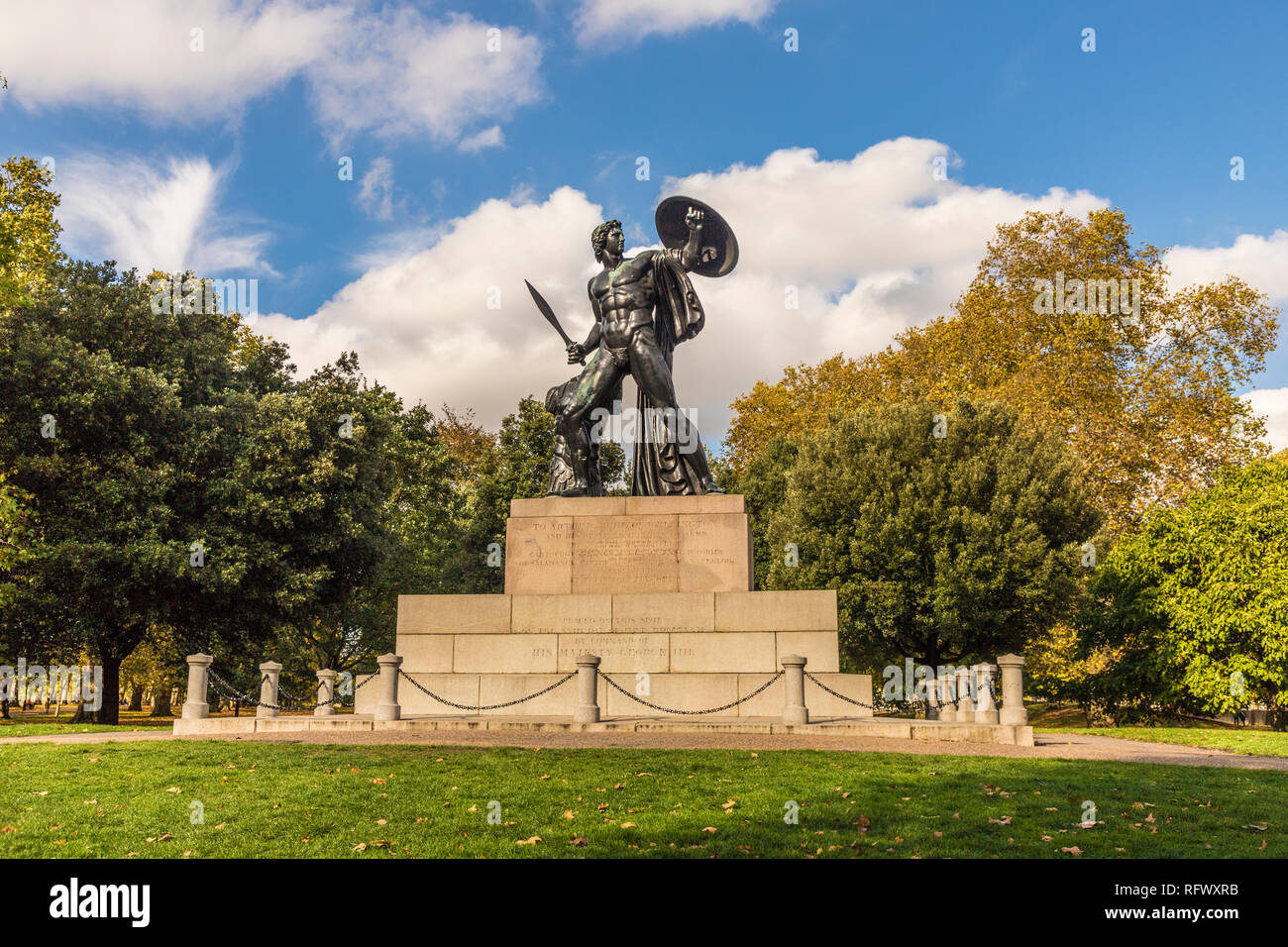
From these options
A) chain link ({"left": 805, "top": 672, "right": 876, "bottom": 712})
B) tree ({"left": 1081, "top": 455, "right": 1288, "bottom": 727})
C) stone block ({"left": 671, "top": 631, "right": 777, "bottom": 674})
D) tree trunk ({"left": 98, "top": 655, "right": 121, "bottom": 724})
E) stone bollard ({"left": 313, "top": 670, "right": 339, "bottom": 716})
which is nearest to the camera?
A: chain link ({"left": 805, "top": 672, "right": 876, "bottom": 712})

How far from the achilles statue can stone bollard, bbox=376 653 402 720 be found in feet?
16.7

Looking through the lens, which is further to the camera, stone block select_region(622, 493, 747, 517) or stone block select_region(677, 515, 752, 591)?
stone block select_region(622, 493, 747, 517)

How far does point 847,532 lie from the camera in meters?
33.0

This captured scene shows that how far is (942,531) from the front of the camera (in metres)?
31.9

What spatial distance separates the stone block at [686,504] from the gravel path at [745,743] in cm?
533

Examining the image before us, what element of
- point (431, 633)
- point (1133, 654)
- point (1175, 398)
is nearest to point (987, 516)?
point (1133, 654)

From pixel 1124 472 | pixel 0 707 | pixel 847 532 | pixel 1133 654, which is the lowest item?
pixel 0 707

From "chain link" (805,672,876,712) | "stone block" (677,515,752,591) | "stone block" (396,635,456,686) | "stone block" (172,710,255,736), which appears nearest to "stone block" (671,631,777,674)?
"chain link" (805,672,876,712)

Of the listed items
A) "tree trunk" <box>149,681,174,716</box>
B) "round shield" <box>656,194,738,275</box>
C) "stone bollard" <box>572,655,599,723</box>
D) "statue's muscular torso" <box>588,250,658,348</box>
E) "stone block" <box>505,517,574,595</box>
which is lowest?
"tree trunk" <box>149,681,174,716</box>

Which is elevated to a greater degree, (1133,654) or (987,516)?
(987,516)

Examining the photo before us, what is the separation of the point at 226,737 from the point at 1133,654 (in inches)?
962

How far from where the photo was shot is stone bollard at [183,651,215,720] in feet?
55.5

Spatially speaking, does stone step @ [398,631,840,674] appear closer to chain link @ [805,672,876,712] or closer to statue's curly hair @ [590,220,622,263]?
chain link @ [805,672,876,712]
